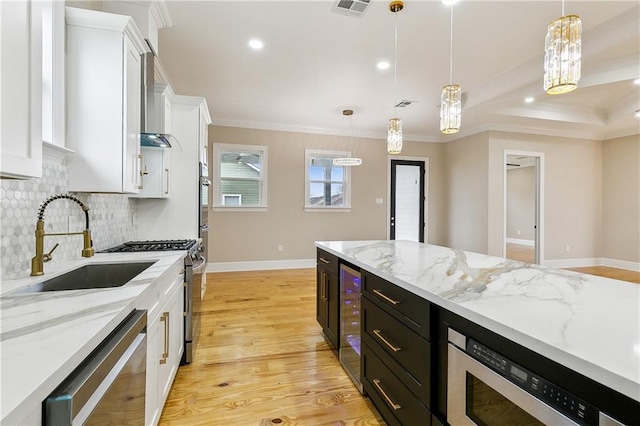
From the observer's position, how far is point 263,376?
2168 millimetres

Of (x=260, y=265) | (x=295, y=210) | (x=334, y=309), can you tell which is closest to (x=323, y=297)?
(x=334, y=309)

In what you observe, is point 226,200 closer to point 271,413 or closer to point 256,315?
point 256,315

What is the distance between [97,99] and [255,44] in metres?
1.82

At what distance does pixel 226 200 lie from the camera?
18.2 feet

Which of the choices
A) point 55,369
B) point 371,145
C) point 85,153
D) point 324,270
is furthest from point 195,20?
point 371,145

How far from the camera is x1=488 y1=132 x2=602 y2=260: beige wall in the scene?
233 inches

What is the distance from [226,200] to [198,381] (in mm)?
3864

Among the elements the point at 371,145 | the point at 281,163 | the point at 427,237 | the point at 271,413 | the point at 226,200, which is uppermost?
the point at 371,145

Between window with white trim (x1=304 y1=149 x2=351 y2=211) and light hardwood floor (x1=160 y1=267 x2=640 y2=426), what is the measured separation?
2.78 metres

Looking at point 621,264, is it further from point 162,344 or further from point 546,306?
point 162,344

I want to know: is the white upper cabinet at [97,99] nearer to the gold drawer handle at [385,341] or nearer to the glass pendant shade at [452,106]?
the gold drawer handle at [385,341]

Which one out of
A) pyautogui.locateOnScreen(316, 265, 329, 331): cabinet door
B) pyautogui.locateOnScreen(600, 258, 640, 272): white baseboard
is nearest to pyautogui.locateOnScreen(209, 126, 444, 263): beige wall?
pyautogui.locateOnScreen(316, 265, 329, 331): cabinet door

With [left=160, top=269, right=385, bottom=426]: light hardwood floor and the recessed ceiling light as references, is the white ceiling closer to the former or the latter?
the recessed ceiling light

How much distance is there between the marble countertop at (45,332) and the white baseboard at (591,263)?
24.0ft
